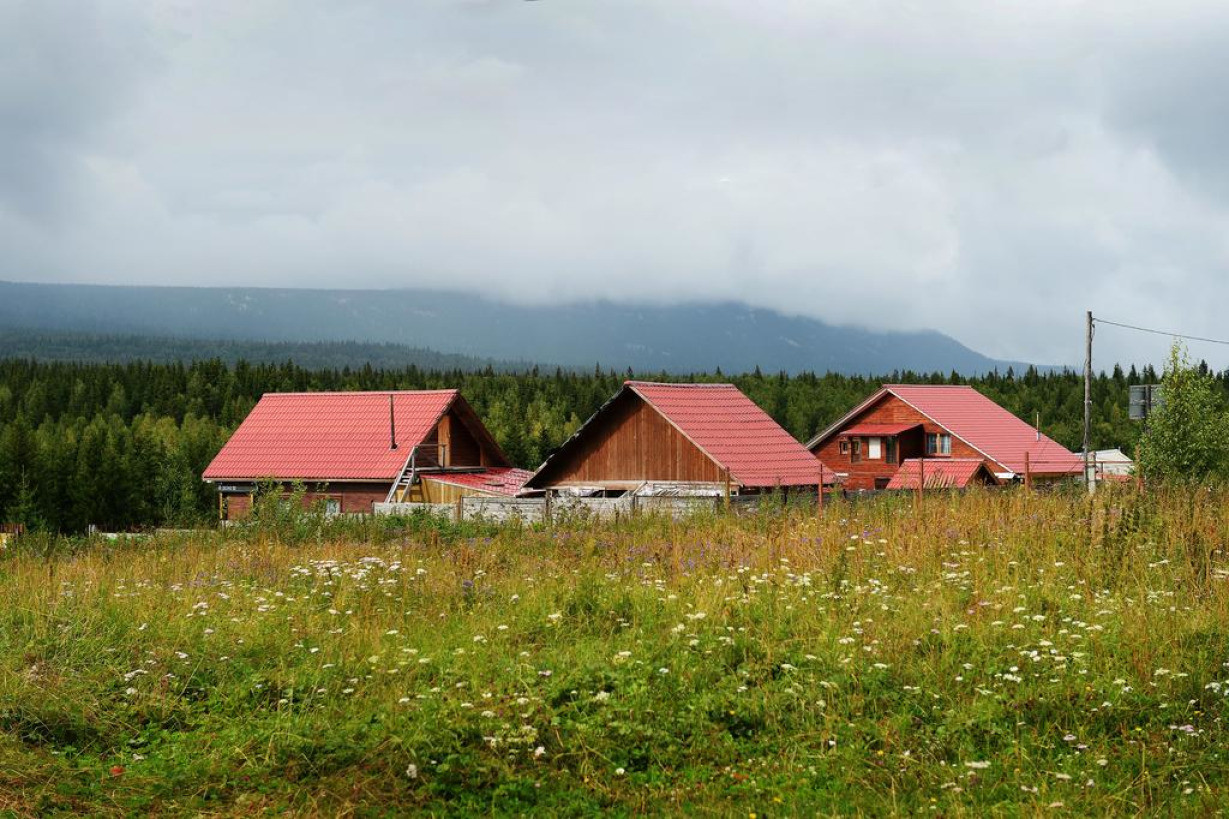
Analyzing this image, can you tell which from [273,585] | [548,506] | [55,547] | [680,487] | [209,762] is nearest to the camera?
[209,762]

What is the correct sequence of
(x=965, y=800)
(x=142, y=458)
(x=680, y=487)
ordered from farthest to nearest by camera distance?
1. (x=142, y=458)
2. (x=680, y=487)
3. (x=965, y=800)

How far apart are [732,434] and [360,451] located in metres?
21.5

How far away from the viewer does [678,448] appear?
137 feet

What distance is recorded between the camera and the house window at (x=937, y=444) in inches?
2660

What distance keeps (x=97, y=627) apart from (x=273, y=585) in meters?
2.74

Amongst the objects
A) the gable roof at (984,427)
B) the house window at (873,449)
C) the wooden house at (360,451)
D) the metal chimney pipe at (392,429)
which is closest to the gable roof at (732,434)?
the wooden house at (360,451)

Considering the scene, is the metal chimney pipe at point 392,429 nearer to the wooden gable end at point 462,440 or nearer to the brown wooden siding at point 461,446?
the wooden gable end at point 462,440

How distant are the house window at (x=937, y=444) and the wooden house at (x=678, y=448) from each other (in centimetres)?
2730

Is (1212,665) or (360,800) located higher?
(1212,665)

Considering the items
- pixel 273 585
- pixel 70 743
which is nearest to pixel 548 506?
pixel 273 585

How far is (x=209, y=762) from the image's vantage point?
25.8 feet

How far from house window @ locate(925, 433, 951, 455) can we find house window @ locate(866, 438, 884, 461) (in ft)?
8.75

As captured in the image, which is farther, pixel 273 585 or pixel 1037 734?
pixel 273 585

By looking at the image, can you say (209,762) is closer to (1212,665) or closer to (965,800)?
(965,800)
